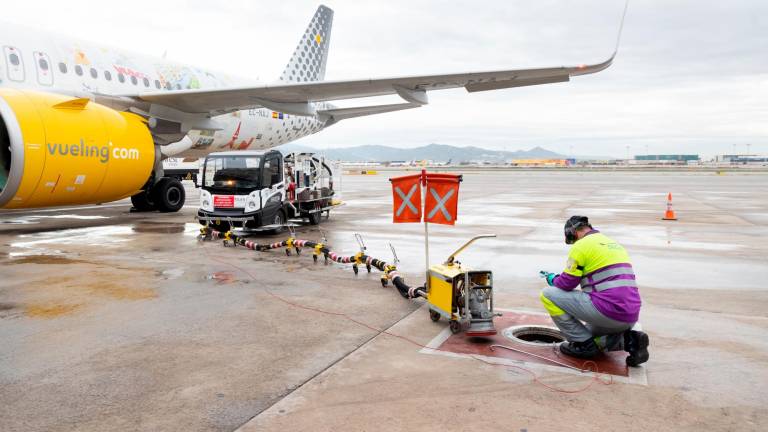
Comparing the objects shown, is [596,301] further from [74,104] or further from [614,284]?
[74,104]

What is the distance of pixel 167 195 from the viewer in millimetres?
16984

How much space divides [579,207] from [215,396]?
18655 millimetres

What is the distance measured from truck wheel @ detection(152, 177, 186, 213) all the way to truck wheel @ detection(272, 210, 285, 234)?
→ 554 centimetres

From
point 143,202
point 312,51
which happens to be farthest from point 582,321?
point 312,51

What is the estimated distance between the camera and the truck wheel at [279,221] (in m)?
12.9

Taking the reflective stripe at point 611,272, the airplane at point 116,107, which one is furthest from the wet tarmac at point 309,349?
the airplane at point 116,107

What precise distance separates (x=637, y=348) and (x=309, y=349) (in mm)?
2845

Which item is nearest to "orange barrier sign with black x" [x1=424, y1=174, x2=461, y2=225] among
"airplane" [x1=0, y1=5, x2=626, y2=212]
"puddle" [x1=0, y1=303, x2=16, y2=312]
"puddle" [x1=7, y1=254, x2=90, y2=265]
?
"puddle" [x1=0, y1=303, x2=16, y2=312]

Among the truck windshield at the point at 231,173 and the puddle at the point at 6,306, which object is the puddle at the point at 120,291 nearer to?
the puddle at the point at 6,306

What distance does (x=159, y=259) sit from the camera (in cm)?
924

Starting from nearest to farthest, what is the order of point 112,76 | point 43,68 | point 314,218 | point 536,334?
point 536,334, point 43,68, point 112,76, point 314,218

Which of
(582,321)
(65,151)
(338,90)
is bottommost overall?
(582,321)

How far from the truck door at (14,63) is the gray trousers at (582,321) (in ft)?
41.5

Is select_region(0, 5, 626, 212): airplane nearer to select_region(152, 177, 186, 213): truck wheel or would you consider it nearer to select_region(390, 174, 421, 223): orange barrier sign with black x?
select_region(152, 177, 186, 213): truck wheel
